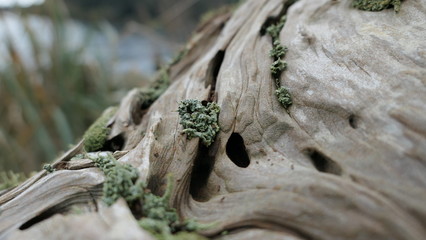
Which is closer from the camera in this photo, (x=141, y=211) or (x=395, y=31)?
(x=141, y=211)

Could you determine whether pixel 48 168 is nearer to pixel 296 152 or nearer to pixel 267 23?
pixel 296 152

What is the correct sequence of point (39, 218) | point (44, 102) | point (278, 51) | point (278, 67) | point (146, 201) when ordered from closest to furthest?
point (146, 201), point (39, 218), point (278, 67), point (278, 51), point (44, 102)

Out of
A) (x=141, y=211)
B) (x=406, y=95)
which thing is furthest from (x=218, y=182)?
(x=406, y=95)

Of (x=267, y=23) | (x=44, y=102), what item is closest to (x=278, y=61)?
(x=267, y=23)

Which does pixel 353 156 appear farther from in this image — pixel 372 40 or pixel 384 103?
pixel 372 40

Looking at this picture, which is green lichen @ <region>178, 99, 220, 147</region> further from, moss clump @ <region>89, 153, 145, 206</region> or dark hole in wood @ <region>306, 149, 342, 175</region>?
dark hole in wood @ <region>306, 149, 342, 175</region>

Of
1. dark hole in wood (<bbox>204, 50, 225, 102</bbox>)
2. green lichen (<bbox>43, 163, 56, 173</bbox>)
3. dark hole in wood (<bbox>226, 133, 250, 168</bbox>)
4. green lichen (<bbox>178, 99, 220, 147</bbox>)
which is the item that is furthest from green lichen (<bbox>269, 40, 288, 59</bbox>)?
green lichen (<bbox>43, 163, 56, 173</bbox>)

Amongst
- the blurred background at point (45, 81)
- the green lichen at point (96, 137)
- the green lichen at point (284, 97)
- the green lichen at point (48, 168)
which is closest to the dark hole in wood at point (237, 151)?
the green lichen at point (284, 97)
